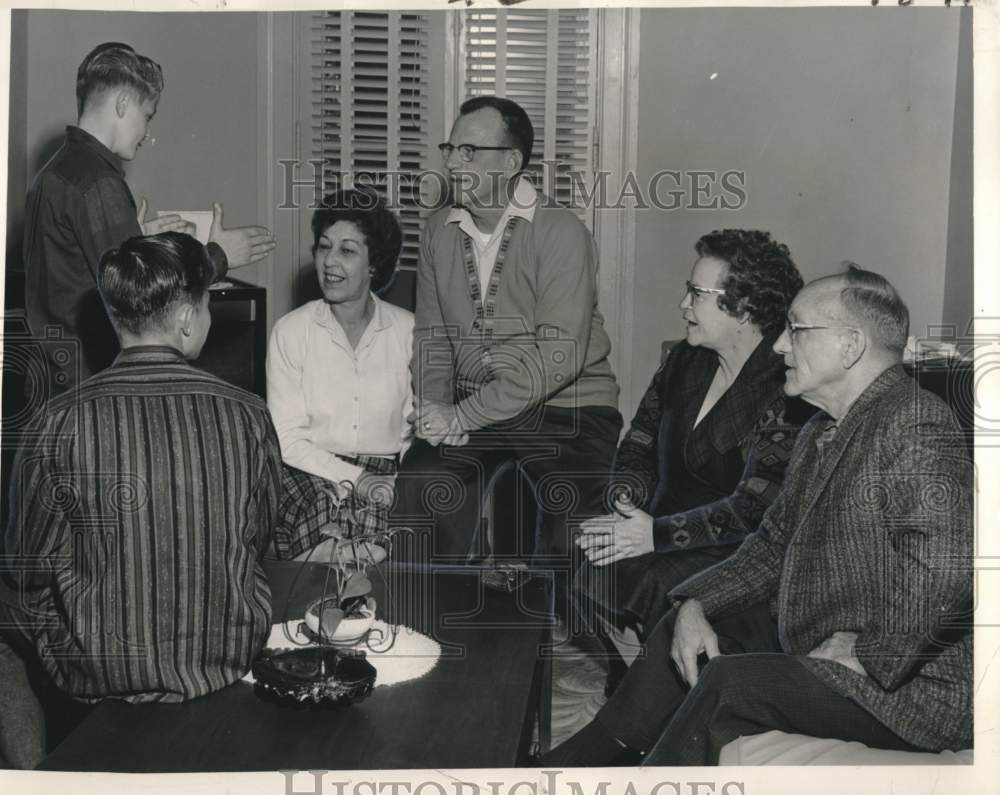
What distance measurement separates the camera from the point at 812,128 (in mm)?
3457

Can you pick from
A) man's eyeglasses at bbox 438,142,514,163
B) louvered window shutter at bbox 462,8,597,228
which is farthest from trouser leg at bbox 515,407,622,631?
man's eyeglasses at bbox 438,142,514,163

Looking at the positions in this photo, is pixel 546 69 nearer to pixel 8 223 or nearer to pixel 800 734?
pixel 8 223

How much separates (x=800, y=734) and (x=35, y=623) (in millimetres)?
2037

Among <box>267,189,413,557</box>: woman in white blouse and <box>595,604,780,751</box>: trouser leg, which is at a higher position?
<box>267,189,413,557</box>: woman in white blouse

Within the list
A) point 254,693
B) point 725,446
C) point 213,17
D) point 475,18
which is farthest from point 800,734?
point 213,17

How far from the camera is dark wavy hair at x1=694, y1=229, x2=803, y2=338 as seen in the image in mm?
3439

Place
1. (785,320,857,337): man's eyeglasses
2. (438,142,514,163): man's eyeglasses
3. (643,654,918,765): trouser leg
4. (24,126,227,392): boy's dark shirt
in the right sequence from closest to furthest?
(643,654,918,765): trouser leg
(785,320,857,337): man's eyeglasses
(24,126,227,392): boy's dark shirt
(438,142,514,163): man's eyeglasses

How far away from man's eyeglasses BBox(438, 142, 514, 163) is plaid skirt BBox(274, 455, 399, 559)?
91cm

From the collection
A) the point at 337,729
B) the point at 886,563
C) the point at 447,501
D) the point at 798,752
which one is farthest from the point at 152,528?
the point at 886,563

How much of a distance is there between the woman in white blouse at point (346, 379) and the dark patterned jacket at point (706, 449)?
0.71 m

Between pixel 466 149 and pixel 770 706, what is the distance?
174 centimetres

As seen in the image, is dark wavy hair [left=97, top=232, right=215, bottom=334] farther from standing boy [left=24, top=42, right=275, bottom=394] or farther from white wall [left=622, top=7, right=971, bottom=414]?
white wall [left=622, top=7, right=971, bottom=414]

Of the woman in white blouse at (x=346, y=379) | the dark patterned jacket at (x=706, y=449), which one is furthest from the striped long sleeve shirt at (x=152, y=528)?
the dark patterned jacket at (x=706, y=449)

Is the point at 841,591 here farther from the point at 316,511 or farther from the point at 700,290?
the point at 316,511
